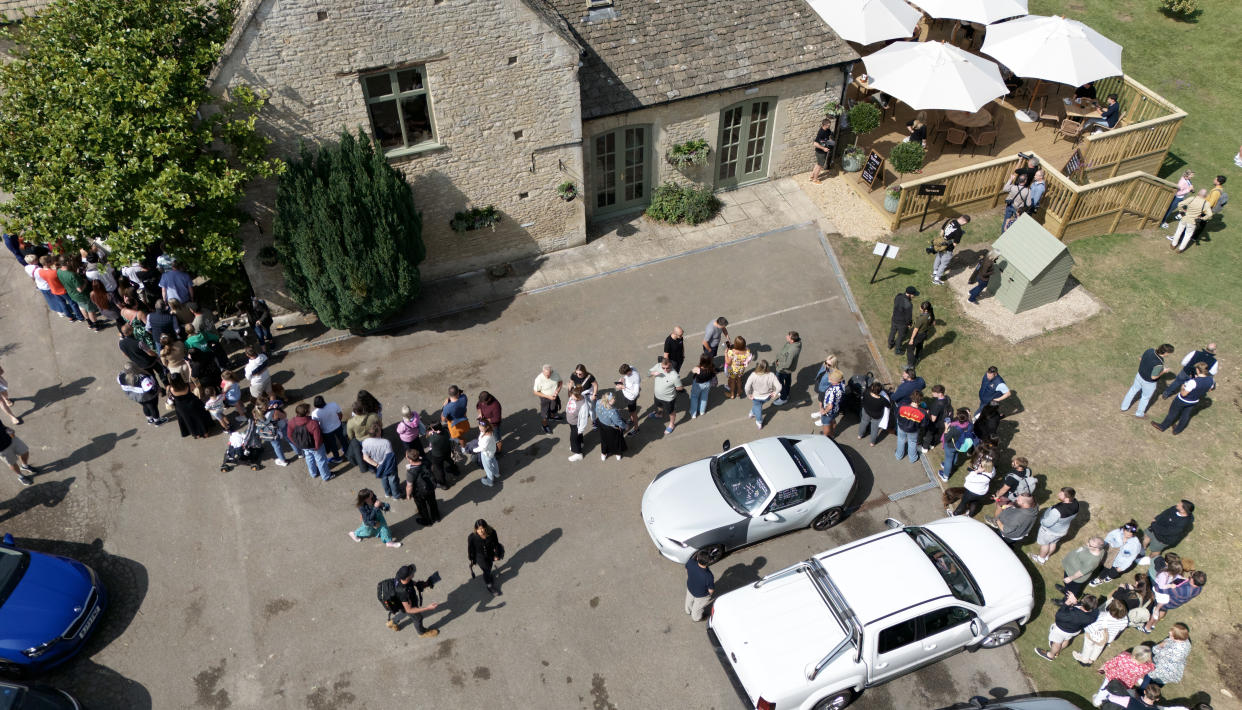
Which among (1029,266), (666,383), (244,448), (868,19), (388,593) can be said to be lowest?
(244,448)

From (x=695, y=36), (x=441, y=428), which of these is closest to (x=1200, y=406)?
(x=695, y=36)

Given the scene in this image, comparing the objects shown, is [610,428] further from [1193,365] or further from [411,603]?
[1193,365]

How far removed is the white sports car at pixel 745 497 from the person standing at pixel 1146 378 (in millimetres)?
5601

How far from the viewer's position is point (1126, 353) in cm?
1580

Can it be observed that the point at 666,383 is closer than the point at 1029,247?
Yes

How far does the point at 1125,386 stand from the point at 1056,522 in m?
4.86

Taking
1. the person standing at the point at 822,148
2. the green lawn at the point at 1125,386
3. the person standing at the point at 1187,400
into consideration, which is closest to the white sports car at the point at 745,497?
the green lawn at the point at 1125,386

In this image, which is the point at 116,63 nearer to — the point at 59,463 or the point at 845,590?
the point at 59,463

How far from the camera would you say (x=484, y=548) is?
11211mm

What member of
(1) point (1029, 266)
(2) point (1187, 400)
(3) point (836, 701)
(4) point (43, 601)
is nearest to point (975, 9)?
(1) point (1029, 266)

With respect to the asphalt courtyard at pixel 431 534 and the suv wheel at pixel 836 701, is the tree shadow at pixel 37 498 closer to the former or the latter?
the asphalt courtyard at pixel 431 534

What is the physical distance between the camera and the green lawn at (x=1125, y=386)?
11750mm

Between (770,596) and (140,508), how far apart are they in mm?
10100

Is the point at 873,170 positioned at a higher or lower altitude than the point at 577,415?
higher
